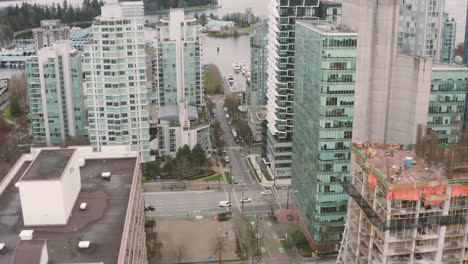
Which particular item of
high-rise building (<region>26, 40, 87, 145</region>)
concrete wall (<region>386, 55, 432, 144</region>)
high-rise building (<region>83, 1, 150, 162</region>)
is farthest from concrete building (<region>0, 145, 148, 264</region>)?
high-rise building (<region>26, 40, 87, 145</region>)

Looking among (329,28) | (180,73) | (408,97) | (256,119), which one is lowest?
(256,119)

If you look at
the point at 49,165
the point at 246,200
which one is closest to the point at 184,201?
the point at 246,200

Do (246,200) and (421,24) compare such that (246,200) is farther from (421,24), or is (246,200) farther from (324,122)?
(421,24)

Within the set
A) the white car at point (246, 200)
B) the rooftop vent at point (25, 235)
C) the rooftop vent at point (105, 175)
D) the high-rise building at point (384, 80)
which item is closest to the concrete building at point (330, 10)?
the high-rise building at point (384, 80)

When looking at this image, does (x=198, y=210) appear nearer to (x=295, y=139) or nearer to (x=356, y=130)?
(x=295, y=139)

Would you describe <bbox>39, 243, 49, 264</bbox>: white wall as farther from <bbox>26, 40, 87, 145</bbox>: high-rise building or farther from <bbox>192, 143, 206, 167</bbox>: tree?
<bbox>26, 40, 87, 145</bbox>: high-rise building

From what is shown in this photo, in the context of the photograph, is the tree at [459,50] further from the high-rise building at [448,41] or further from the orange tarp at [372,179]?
the orange tarp at [372,179]

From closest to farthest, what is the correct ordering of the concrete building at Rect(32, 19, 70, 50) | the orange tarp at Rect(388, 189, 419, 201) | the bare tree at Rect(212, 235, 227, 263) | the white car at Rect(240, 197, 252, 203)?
the orange tarp at Rect(388, 189, 419, 201), the bare tree at Rect(212, 235, 227, 263), the white car at Rect(240, 197, 252, 203), the concrete building at Rect(32, 19, 70, 50)
